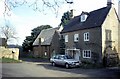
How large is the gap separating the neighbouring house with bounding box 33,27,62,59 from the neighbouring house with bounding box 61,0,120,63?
32.9 feet

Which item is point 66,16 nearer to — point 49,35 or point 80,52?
point 49,35

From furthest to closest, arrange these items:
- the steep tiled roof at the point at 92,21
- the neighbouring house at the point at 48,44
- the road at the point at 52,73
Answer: the neighbouring house at the point at 48,44, the steep tiled roof at the point at 92,21, the road at the point at 52,73

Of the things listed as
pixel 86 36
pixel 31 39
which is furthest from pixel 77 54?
pixel 31 39

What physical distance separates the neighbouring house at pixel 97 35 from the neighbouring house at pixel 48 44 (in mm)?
10027

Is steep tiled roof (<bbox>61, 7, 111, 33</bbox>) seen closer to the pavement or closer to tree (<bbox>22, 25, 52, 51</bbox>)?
the pavement

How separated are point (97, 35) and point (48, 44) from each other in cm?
2124

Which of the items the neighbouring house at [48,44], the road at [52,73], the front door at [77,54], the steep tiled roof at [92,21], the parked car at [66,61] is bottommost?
the road at [52,73]

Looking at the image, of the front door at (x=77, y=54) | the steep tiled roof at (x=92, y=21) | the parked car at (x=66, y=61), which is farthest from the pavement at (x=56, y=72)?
the front door at (x=77, y=54)

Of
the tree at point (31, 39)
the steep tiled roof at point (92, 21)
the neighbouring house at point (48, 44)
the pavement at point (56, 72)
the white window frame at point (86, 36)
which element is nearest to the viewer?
the pavement at point (56, 72)

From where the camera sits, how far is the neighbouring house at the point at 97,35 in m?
35.5

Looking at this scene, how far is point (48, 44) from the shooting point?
2176 inches

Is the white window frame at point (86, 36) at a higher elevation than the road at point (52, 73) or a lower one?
higher

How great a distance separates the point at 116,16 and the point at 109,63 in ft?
26.8

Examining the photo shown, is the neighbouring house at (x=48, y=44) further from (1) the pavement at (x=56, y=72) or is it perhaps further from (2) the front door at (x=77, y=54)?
(1) the pavement at (x=56, y=72)
